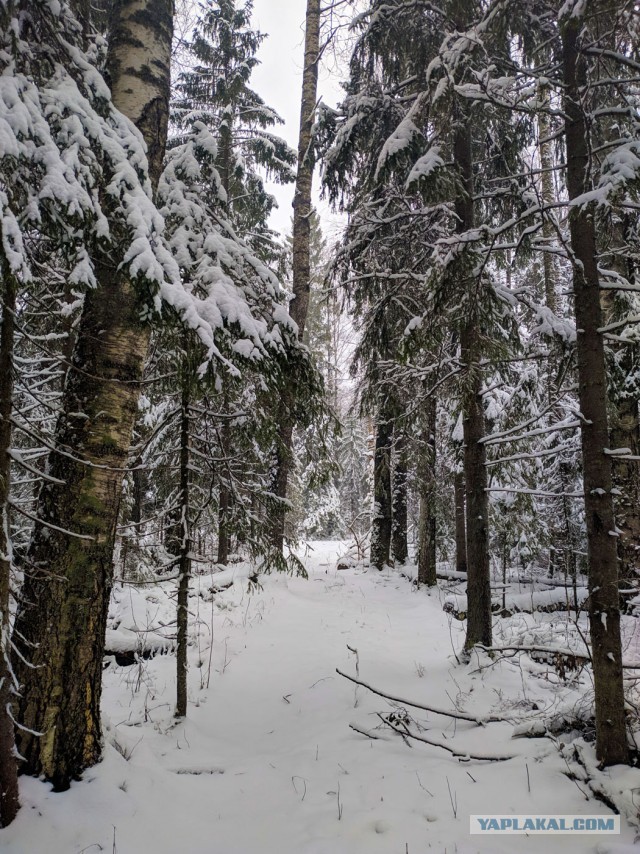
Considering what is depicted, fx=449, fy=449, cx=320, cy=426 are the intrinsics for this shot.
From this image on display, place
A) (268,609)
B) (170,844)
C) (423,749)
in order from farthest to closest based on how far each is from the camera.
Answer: (268,609) → (423,749) → (170,844)

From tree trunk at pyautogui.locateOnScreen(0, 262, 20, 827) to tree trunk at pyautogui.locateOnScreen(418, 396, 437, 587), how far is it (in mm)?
8007

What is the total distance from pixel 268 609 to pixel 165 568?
14.3 ft

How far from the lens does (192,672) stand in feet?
18.4

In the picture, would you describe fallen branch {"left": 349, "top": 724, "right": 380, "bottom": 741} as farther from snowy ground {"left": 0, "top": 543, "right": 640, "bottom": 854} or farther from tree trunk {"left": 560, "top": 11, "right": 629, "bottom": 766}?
tree trunk {"left": 560, "top": 11, "right": 629, "bottom": 766}

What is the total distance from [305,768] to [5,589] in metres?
2.69

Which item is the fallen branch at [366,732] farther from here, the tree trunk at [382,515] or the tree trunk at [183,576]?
the tree trunk at [382,515]

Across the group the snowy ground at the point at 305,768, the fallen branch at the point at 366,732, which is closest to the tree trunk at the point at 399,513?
the snowy ground at the point at 305,768

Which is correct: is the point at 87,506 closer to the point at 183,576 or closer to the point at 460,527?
the point at 183,576

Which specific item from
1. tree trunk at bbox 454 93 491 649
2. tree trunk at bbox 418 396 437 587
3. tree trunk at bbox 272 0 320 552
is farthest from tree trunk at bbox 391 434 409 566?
tree trunk at bbox 454 93 491 649

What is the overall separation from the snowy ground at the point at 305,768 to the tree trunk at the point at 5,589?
190 millimetres

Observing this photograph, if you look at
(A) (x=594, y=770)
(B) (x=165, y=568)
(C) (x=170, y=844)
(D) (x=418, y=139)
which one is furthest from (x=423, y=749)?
(D) (x=418, y=139)

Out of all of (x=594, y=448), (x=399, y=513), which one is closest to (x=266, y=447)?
(x=594, y=448)

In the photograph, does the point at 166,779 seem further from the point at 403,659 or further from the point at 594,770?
the point at 403,659

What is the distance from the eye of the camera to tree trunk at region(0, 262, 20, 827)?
8.19 feet
